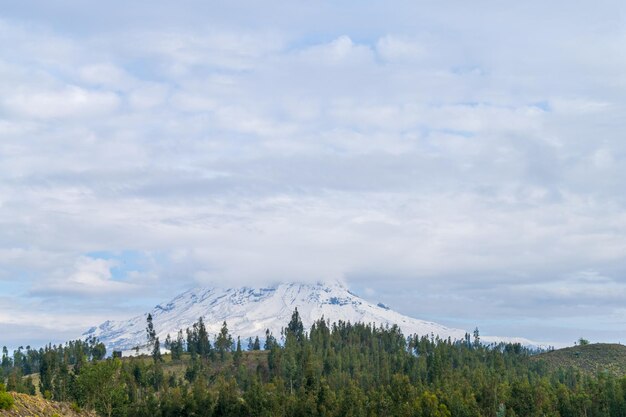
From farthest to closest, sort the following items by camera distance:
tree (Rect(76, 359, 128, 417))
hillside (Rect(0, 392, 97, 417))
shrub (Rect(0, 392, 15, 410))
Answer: tree (Rect(76, 359, 128, 417)), hillside (Rect(0, 392, 97, 417)), shrub (Rect(0, 392, 15, 410))

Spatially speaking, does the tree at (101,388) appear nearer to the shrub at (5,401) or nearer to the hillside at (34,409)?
the hillside at (34,409)

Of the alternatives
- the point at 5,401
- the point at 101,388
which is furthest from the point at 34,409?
the point at 101,388

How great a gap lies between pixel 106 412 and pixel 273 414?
41.4 metres

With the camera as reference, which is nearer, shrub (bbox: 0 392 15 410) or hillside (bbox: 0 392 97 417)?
shrub (bbox: 0 392 15 410)

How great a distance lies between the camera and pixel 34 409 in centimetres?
11250

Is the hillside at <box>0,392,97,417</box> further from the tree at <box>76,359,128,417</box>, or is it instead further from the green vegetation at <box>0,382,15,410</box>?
the tree at <box>76,359,128,417</box>

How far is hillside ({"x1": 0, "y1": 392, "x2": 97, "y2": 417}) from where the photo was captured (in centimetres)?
10425

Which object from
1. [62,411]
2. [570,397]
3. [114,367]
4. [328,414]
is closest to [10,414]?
[62,411]

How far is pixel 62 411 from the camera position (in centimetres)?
12688

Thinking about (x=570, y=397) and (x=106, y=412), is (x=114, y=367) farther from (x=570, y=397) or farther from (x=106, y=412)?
(x=570, y=397)

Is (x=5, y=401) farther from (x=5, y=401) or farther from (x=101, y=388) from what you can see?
(x=101, y=388)

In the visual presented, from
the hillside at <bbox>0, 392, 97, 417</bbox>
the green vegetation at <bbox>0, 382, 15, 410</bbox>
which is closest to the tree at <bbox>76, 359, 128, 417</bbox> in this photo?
the hillside at <bbox>0, 392, 97, 417</bbox>

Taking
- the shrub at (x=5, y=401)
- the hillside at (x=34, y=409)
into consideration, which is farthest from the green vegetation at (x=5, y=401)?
the hillside at (x=34, y=409)

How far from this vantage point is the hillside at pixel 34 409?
104 m
